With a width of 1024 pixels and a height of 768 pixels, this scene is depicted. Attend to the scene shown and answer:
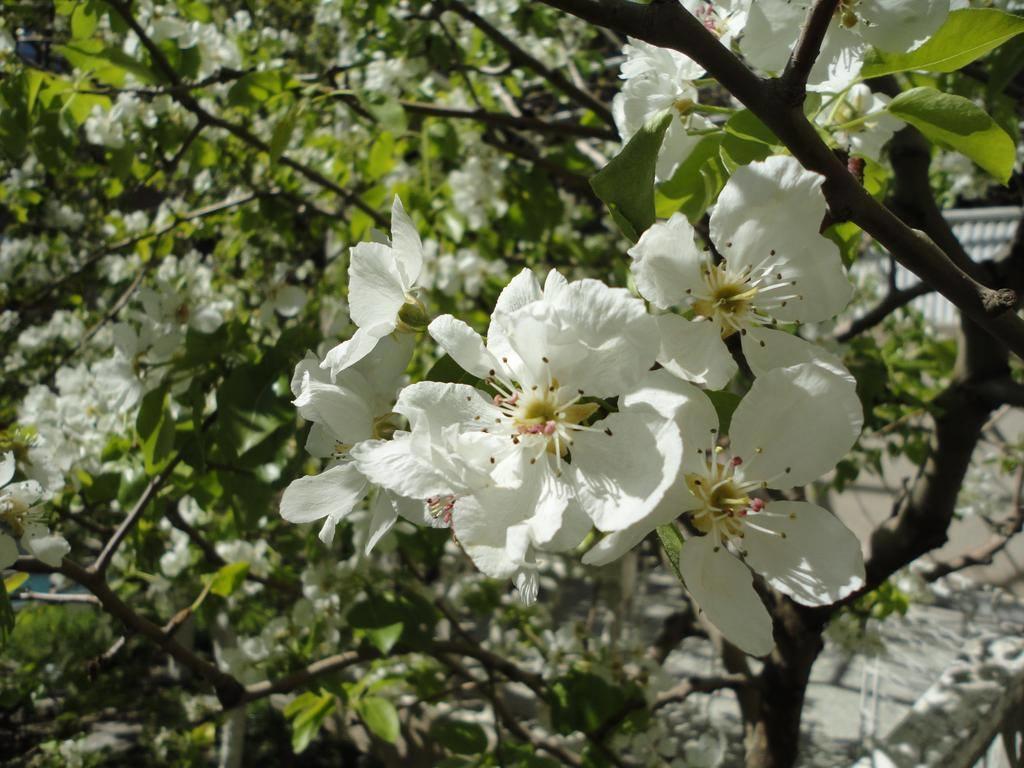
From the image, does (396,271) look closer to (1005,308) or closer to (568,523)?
(568,523)

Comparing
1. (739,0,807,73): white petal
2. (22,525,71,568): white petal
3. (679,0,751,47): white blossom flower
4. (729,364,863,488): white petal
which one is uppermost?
(679,0,751,47): white blossom flower

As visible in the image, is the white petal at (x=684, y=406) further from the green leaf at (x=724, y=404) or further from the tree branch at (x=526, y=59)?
the tree branch at (x=526, y=59)

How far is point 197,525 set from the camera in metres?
2.54

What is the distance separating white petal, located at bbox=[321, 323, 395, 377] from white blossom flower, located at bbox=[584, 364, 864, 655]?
300 millimetres

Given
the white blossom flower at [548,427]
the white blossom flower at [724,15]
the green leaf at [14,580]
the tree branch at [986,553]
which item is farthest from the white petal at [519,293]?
the tree branch at [986,553]

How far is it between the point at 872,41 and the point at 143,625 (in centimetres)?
145

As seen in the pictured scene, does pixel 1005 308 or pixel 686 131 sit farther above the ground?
pixel 686 131

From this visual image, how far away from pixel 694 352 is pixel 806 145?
180mm

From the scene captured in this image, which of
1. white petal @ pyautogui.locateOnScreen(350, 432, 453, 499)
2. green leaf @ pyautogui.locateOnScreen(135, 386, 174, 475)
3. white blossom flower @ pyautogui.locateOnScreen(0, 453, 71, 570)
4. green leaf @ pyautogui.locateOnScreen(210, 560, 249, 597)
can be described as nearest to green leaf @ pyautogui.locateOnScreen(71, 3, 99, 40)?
green leaf @ pyautogui.locateOnScreen(135, 386, 174, 475)

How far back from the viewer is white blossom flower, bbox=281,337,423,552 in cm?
77

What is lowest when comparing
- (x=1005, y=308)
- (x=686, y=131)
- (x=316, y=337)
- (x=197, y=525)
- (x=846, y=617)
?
(x=846, y=617)

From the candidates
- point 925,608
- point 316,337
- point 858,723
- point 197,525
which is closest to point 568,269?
point 197,525

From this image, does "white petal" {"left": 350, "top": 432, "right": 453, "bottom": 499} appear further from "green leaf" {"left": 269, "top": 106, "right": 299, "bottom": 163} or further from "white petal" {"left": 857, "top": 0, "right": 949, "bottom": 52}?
"green leaf" {"left": 269, "top": 106, "right": 299, "bottom": 163}

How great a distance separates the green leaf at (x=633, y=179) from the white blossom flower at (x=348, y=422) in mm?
291
